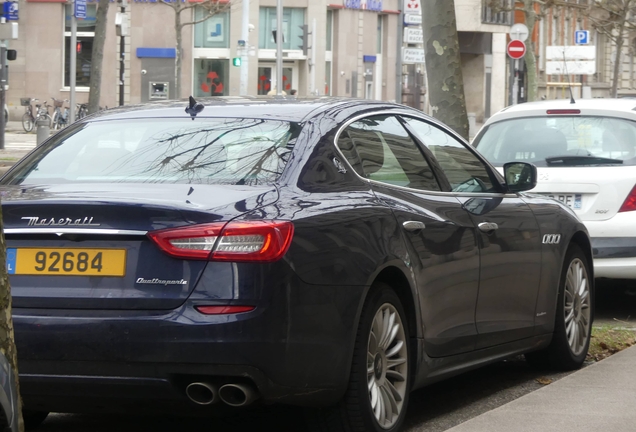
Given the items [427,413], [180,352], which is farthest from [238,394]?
[427,413]

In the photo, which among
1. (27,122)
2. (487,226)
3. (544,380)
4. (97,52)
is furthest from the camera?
(27,122)

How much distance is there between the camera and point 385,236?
5160 millimetres

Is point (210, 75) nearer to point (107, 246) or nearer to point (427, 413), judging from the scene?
point (427, 413)

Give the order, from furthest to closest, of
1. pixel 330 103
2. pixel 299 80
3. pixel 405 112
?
pixel 299 80 → pixel 405 112 → pixel 330 103

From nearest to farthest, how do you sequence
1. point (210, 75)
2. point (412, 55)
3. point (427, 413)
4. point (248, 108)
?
point (248, 108)
point (427, 413)
point (412, 55)
point (210, 75)

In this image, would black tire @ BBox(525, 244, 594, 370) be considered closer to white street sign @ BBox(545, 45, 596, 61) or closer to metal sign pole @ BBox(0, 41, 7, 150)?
metal sign pole @ BBox(0, 41, 7, 150)

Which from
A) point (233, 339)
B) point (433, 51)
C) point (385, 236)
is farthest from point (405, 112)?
point (433, 51)

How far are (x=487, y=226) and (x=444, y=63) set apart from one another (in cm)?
533

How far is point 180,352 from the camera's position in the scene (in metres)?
4.50

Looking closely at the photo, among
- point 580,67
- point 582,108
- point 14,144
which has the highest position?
point 580,67

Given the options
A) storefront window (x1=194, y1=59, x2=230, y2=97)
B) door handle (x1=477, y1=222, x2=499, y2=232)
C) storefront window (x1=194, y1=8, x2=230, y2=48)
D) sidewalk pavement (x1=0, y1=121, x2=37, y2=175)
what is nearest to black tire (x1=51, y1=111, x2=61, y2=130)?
sidewalk pavement (x1=0, y1=121, x2=37, y2=175)

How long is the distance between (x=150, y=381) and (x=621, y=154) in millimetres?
5749

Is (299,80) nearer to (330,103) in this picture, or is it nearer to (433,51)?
(433,51)

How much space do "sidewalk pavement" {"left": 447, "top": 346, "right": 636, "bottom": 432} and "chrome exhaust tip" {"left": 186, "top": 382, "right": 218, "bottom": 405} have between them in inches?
42.2
